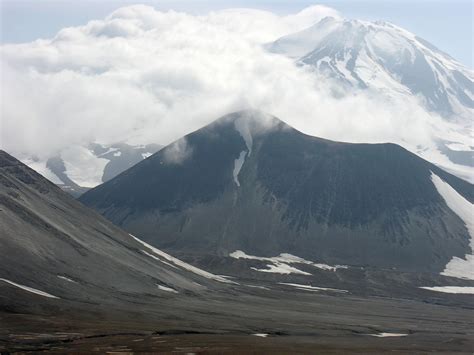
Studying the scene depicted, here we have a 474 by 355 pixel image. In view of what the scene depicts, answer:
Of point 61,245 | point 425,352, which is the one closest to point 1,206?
point 61,245

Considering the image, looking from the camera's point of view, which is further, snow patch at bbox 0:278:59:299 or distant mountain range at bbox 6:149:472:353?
snow patch at bbox 0:278:59:299

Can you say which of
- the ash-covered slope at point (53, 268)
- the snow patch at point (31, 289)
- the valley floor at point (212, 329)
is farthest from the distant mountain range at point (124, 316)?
the snow patch at point (31, 289)

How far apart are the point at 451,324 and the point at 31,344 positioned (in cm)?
10759

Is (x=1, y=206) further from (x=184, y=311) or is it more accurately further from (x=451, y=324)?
(x=451, y=324)

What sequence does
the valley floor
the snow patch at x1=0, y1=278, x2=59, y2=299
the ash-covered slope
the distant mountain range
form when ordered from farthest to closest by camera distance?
1. the ash-covered slope
2. the snow patch at x1=0, y1=278, x2=59, y2=299
3. the distant mountain range
4. the valley floor

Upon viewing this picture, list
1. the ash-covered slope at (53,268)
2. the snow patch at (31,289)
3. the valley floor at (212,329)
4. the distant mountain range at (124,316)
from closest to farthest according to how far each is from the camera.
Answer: the valley floor at (212,329) → the distant mountain range at (124,316) → the snow patch at (31,289) → the ash-covered slope at (53,268)

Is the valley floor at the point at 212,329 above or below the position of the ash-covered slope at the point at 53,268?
below

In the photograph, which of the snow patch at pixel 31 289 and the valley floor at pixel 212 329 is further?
the snow patch at pixel 31 289

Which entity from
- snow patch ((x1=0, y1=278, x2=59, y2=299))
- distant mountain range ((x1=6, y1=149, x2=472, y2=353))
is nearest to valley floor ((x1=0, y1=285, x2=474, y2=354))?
distant mountain range ((x1=6, y1=149, x2=472, y2=353))

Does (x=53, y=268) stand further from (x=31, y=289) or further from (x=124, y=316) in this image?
(x=124, y=316)

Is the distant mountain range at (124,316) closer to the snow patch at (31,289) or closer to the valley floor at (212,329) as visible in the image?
the valley floor at (212,329)

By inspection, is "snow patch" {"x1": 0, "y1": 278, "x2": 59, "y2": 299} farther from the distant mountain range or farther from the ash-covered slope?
the distant mountain range

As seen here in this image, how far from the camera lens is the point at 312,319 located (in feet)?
581

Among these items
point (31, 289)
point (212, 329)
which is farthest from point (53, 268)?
point (212, 329)
